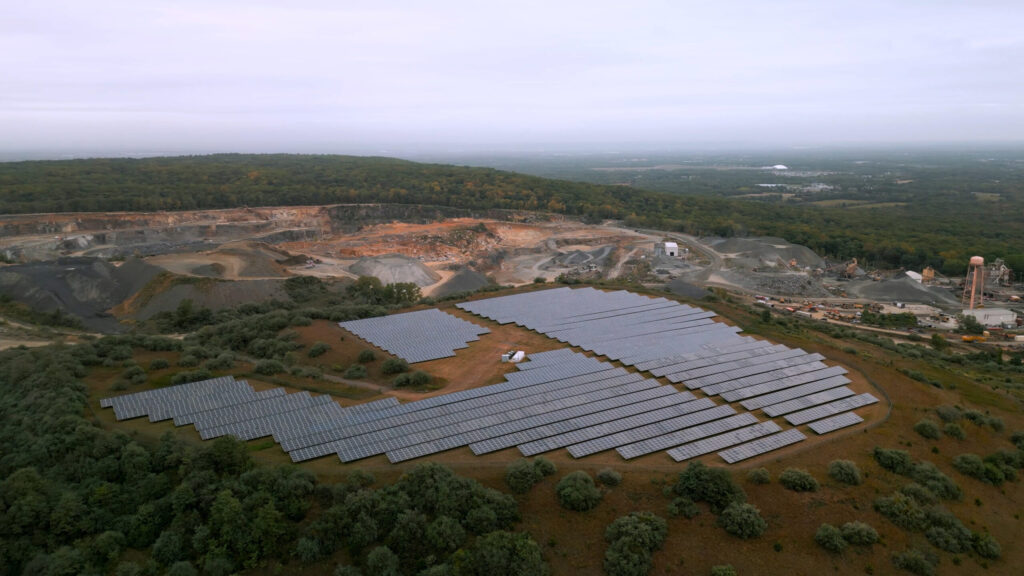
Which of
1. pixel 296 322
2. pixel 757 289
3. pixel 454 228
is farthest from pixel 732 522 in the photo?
pixel 454 228

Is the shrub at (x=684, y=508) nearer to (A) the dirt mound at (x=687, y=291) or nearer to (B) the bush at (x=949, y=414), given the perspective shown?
(B) the bush at (x=949, y=414)

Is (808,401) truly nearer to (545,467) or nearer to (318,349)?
(545,467)

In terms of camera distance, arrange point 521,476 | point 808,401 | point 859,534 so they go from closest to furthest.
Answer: point 859,534, point 521,476, point 808,401

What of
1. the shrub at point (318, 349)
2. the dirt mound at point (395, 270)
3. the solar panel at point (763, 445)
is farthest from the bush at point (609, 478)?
the dirt mound at point (395, 270)

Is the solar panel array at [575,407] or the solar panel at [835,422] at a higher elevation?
the solar panel array at [575,407]

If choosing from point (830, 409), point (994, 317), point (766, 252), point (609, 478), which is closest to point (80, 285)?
point (609, 478)

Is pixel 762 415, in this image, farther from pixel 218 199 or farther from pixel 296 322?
pixel 218 199
